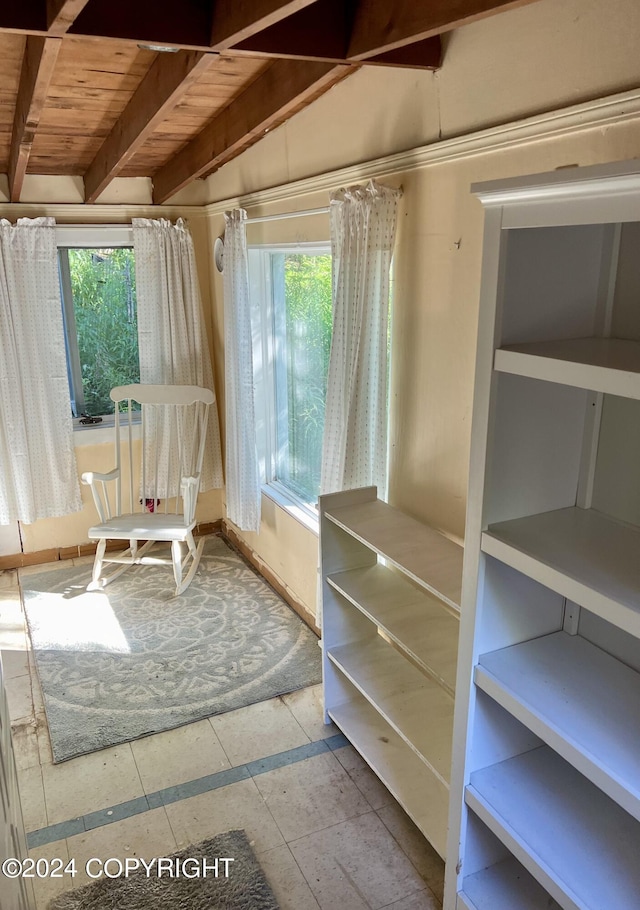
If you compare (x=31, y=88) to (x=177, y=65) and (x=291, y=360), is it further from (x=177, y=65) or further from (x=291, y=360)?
(x=291, y=360)

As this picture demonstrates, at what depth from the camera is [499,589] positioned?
62.6 inches

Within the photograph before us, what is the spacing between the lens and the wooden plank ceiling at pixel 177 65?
Result: 5.28 feet

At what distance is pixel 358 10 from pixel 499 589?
1.58 meters

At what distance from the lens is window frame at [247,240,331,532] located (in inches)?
142

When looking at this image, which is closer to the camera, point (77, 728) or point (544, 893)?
point (544, 893)

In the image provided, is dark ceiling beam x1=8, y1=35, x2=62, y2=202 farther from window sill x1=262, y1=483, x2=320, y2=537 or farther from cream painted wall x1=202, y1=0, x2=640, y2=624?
window sill x1=262, y1=483, x2=320, y2=537

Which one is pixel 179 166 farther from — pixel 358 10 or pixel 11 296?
pixel 358 10

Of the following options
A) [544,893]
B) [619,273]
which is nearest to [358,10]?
[619,273]

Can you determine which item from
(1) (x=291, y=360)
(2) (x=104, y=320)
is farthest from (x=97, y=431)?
(1) (x=291, y=360)

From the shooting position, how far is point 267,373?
148 inches

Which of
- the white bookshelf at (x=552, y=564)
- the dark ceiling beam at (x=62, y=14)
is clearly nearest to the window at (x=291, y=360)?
the dark ceiling beam at (x=62, y=14)

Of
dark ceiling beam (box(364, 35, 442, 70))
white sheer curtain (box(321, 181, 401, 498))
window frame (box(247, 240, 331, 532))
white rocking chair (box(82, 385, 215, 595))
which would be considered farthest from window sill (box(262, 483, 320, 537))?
dark ceiling beam (box(364, 35, 442, 70))

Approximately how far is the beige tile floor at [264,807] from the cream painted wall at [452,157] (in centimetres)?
98
